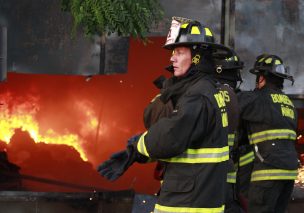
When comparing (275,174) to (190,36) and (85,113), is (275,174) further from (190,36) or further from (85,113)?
(85,113)

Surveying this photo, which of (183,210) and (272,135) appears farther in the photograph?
(272,135)

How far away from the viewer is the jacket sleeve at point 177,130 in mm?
3830

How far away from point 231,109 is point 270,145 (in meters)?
1.72

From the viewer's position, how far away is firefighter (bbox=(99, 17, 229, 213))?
386 centimetres

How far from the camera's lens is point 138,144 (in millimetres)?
4027

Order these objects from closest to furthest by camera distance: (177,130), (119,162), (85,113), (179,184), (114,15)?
(177,130)
(179,184)
(119,162)
(114,15)
(85,113)

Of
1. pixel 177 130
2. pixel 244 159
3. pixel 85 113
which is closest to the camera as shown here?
pixel 177 130

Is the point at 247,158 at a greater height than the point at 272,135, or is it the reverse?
the point at 272,135

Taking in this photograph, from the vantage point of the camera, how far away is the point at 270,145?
6457 mm

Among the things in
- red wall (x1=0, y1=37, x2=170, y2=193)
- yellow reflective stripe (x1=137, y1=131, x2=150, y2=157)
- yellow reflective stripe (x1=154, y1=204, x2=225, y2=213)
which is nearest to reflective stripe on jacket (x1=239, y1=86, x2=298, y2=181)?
yellow reflective stripe (x1=154, y1=204, x2=225, y2=213)

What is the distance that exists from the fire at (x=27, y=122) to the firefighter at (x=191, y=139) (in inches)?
265

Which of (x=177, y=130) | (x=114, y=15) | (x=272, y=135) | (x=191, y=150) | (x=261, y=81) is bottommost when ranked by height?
(x=272, y=135)

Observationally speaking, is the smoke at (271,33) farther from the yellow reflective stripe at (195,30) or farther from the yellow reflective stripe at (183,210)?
the yellow reflective stripe at (183,210)

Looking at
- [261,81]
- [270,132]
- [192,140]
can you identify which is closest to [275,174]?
[270,132]
